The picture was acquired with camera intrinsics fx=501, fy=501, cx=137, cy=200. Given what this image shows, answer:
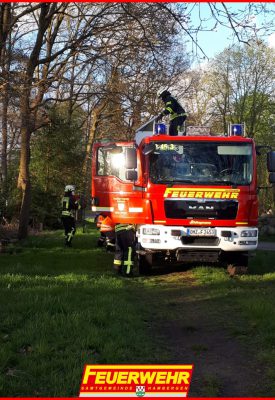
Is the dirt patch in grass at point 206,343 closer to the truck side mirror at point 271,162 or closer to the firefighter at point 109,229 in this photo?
the truck side mirror at point 271,162

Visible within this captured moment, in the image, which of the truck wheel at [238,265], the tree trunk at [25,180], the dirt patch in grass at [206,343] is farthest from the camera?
the tree trunk at [25,180]

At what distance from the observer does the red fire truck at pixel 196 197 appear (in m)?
10.4

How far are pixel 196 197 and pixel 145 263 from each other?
192 cm

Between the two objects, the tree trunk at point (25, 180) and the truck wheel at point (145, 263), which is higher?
the tree trunk at point (25, 180)

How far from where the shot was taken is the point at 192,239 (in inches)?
413

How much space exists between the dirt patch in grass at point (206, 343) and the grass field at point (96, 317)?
1.8 inches

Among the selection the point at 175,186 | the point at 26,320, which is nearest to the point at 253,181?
the point at 175,186

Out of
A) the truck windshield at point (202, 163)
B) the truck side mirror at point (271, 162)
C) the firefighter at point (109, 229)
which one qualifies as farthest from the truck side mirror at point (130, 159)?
the truck side mirror at point (271, 162)

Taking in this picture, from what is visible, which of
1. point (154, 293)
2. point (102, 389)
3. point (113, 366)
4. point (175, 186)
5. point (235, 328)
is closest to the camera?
point (102, 389)

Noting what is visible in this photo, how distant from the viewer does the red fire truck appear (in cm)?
1039

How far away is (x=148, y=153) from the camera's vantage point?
10641 millimetres

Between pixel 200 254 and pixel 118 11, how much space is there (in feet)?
33.0

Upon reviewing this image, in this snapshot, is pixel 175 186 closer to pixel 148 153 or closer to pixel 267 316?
pixel 148 153

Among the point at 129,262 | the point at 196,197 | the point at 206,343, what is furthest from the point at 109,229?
the point at 206,343
